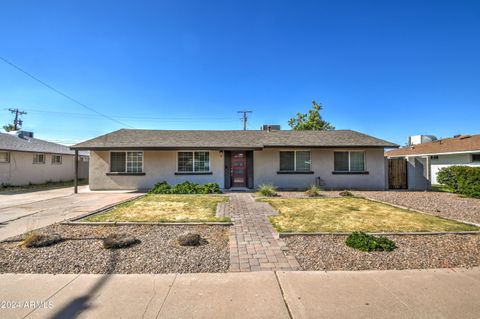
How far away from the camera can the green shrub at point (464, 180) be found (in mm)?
11109

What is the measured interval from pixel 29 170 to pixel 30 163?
54 centimetres

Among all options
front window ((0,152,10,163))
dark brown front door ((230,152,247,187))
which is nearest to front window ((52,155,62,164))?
front window ((0,152,10,163))

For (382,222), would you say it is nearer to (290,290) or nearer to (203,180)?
(290,290)

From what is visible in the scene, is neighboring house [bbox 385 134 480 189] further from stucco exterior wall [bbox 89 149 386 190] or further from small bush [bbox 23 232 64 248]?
small bush [bbox 23 232 64 248]

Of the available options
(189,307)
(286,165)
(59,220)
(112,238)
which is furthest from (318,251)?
(286,165)

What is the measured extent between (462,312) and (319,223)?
3.72m

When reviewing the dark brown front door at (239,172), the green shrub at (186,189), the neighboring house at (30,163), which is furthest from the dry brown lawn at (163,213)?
the neighboring house at (30,163)

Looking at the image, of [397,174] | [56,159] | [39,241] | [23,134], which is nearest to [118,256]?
[39,241]

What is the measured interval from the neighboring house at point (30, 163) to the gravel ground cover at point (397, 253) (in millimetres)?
20263

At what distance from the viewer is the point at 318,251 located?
4.40 metres

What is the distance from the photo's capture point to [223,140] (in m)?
15.3

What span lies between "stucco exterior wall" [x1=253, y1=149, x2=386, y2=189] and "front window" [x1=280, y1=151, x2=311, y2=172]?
311 millimetres

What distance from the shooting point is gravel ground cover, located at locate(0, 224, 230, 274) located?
3.73 meters

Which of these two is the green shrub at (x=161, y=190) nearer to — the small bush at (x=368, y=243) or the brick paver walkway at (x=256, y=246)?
the brick paver walkway at (x=256, y=246)
